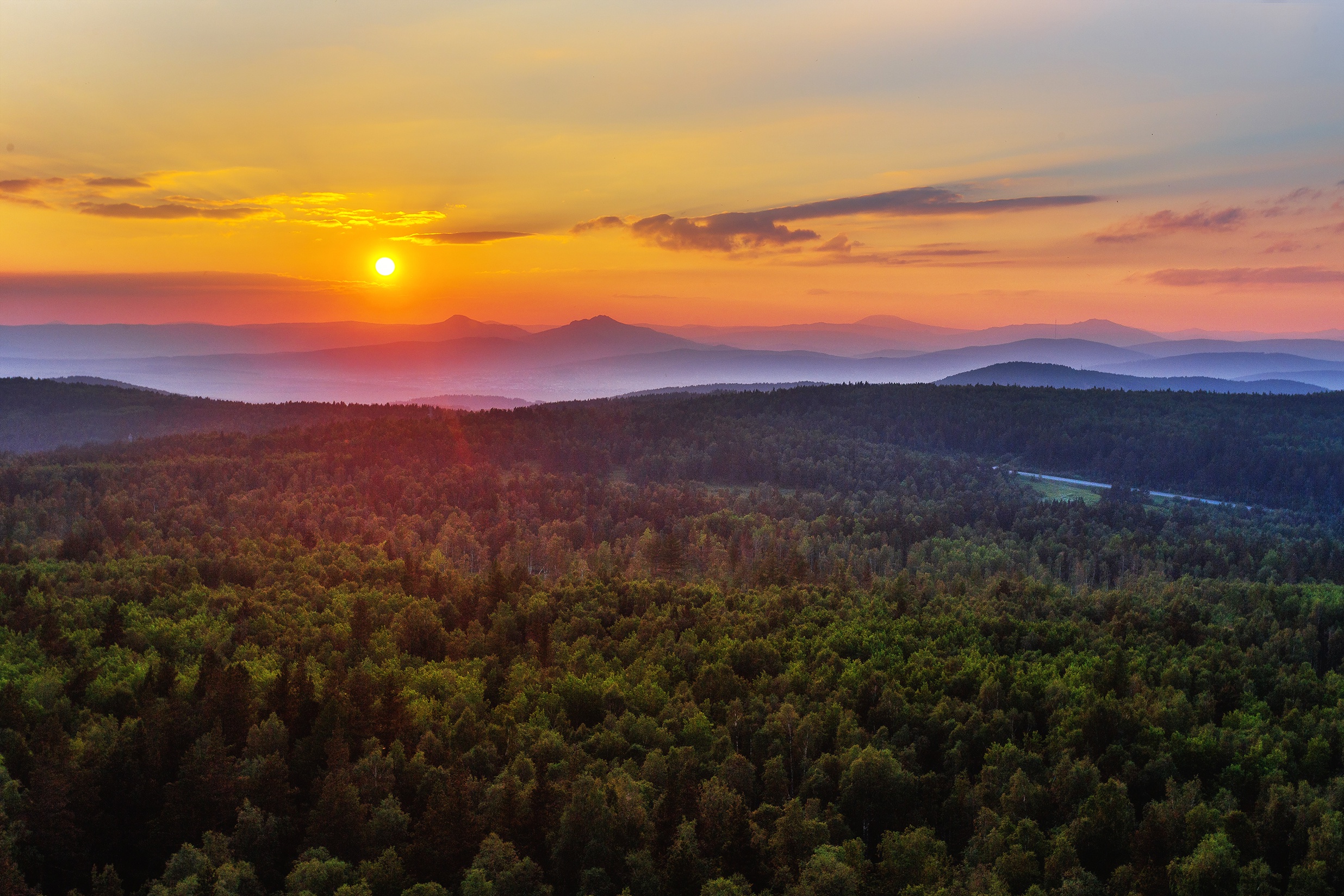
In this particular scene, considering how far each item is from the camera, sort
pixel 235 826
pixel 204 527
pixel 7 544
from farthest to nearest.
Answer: pixel 204 527
pixel 7 544
pixel 235 826

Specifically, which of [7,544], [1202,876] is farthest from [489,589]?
[1202,876]

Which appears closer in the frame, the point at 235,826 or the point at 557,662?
the point at 235,826

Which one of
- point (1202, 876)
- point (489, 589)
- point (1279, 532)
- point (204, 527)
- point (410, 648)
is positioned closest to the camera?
point (1202, 876)

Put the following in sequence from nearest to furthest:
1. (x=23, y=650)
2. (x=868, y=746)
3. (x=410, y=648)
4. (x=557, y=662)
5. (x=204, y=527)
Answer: (x=868, y=746) → (x=23, y=650) → (x=557, y=662) → (x=410, y=648) → (x=204, y=527)

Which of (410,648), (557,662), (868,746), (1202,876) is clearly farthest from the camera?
(410,648)

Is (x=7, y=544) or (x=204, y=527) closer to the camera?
(x=7, y=544)

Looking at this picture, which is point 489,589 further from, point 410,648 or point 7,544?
point 7,544

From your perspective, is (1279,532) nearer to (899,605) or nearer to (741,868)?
(899,605)

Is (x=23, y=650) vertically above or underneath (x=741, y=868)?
above

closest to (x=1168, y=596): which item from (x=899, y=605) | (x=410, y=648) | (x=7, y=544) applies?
(x=899, y=605)
